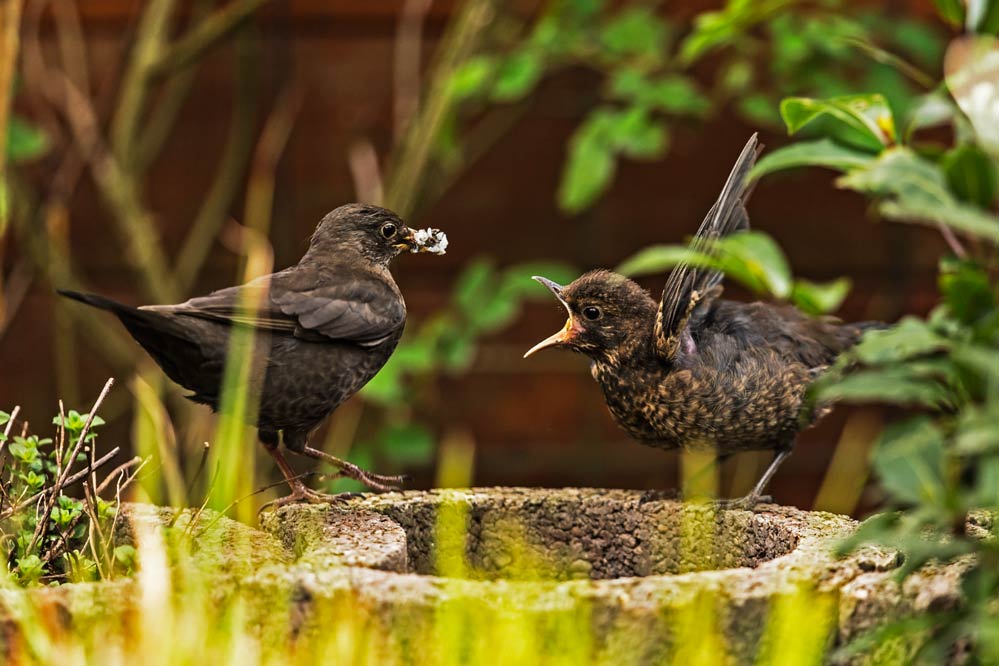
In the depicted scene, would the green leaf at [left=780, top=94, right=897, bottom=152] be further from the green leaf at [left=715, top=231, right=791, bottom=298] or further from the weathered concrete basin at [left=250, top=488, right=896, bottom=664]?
the weathered concrete basin at [left=250, top=488, right=896, bottom=664]

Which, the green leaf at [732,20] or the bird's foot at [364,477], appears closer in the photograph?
the bird's foot at [364,477]

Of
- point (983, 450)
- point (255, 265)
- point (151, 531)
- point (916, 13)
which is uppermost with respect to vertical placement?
point (916, 13)

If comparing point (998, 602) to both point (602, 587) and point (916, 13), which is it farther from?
point (916, 13)

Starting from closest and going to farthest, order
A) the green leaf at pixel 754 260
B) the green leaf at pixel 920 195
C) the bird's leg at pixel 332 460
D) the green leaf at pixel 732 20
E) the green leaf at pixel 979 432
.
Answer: the green leaf at pixel 979 432 < the green leaf at pixel 920 195 < the green leaf at pixel 754 260 < the bird's leg at pixel 332 460 < the green leaf at pixel 732 20

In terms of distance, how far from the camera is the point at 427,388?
16.3ft

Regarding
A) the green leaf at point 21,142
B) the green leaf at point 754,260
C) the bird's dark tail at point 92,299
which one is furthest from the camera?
the green leaf at point 21,142

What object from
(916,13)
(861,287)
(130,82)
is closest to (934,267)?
(861,287)

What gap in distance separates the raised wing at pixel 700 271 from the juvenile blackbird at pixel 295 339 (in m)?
0.51

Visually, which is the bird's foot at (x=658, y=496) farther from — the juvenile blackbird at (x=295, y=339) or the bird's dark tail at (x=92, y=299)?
the bird's dark tail at (x=92, y=299)

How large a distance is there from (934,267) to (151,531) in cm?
389

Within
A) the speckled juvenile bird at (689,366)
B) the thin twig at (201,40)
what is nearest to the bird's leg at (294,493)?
the speckled juvenile bird at (689,366)

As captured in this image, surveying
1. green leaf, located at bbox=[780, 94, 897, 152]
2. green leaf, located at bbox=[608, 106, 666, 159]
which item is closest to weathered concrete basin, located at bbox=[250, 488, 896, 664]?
green leaf, located at bbox=[780, 94, 897, 152]

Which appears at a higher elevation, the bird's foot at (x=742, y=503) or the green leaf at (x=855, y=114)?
the green leaf at (x=855, y=114)

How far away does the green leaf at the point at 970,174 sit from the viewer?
1805mm
